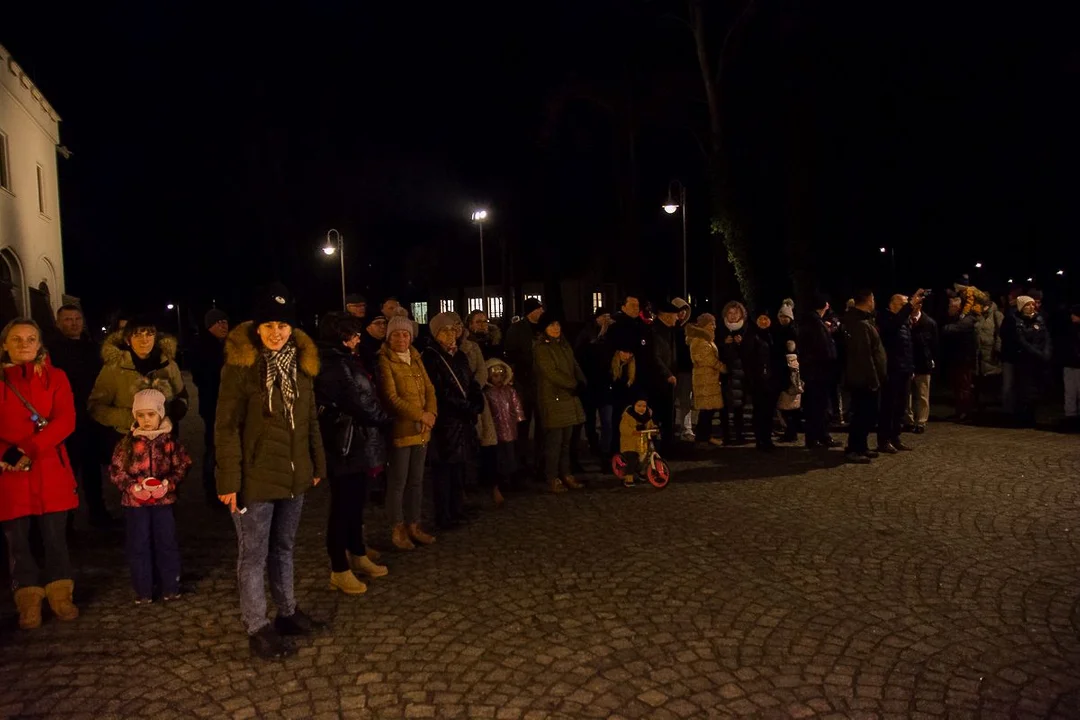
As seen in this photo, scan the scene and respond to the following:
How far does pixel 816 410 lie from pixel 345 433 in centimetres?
708

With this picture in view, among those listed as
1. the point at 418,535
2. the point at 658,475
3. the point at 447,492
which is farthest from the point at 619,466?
the point at 418,535

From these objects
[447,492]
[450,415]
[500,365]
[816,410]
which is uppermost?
[500,365]

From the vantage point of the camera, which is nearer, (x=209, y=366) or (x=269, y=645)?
(x=269, y=645)

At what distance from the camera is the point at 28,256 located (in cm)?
2192

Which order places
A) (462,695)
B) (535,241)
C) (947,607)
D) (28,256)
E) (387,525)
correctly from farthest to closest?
(535,241), (28,256), (387,525), (947,607), (462,695)

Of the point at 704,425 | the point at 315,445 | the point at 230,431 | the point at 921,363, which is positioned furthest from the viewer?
the point at 921,363

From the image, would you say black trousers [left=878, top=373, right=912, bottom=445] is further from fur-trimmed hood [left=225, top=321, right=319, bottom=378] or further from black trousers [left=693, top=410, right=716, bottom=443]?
fur-trimmed hood [left=225, top=321, right=319, bottom=378]

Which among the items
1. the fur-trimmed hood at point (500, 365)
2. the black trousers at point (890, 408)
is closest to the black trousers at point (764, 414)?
the black trousers at point (890, 408)

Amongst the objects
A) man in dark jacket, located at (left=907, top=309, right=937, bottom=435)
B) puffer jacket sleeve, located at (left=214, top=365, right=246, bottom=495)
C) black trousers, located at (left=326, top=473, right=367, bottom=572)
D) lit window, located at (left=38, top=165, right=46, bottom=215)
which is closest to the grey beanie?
black trousers, located at (left=326, top=473, right=367, bottom=572)

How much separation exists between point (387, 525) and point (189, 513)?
7.16ft

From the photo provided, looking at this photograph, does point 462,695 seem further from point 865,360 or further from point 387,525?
point 865,360

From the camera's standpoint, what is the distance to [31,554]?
17.7 ft

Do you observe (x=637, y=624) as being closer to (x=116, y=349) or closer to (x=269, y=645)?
(x=269, y=645)

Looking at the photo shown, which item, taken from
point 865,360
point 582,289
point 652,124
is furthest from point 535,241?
point 865,360
